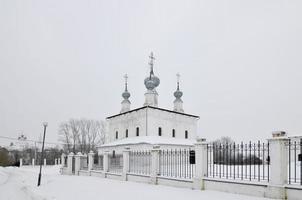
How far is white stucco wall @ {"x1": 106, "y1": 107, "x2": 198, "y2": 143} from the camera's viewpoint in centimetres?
3434

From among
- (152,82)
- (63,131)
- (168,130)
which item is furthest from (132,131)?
(63,131)

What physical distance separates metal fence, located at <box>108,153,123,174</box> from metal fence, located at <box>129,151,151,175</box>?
51.8 inches

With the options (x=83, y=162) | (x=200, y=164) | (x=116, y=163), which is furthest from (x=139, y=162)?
(x=83, y=162)

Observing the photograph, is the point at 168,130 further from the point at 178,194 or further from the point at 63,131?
the point at 63,131

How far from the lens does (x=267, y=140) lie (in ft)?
32.0

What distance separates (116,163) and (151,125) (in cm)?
1514

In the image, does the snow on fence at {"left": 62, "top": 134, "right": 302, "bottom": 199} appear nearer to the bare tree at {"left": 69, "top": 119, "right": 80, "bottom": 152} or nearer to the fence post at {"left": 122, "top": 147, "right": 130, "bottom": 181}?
the fence post at {"left": 122, "top": 147, "right": 130, "bottom": 181}

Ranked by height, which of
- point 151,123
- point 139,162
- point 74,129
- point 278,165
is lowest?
point 139,162

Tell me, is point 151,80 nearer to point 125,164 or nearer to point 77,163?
point 77,163

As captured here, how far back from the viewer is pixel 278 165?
30.2 feet

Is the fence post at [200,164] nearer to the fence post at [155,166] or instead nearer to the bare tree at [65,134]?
the fence post at [155,166]

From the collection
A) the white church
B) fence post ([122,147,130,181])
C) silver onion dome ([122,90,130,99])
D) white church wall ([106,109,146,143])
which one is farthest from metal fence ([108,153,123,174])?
silver onion dome ([122,90,130,99])

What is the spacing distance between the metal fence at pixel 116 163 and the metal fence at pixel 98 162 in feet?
5.06

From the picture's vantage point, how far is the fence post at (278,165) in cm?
905
